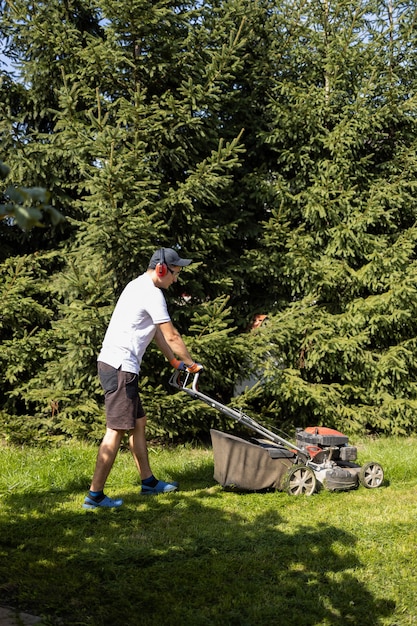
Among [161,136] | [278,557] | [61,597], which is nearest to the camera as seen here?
[61,597]

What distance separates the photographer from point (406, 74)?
8.16 meters

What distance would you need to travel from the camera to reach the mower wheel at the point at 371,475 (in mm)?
5402

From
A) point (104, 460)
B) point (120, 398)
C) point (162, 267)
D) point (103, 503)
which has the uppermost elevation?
point (162, 267)

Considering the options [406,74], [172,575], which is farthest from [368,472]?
[406,74]

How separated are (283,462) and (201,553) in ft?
4.99

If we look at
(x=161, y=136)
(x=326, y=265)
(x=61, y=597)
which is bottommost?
(x=61, y=597)

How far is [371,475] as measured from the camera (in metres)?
5.48

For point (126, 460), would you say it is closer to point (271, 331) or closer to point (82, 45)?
point (271, 331)

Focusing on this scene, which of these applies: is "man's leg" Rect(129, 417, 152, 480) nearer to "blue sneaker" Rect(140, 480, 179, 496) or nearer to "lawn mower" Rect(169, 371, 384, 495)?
"blue sneaker" Rect(140, 480, 179, 496)

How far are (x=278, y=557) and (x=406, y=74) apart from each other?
6571 mm

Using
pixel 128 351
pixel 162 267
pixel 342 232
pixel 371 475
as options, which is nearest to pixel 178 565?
pixel 128 351

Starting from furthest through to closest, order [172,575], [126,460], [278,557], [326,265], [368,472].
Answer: [326,265]
[126,460]
[368,472]
[278,557]
[172,575]

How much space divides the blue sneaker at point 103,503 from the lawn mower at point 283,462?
0.87m

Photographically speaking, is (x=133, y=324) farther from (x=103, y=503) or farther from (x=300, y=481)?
(x=300, y=481)
